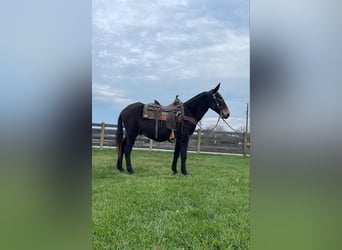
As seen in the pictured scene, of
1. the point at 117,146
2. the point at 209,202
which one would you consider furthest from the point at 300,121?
the point at 117,146

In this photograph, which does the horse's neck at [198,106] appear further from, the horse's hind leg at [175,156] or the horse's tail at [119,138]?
the horse's tail at [119,138]

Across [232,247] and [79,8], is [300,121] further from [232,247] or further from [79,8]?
[79,8]

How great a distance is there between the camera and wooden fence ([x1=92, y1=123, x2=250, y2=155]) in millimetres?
1407

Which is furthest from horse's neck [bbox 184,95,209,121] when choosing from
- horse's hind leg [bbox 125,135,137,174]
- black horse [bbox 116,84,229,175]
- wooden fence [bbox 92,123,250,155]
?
horse's hind leg [bbox 125,135,137,174]

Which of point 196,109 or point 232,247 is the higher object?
point 196,109

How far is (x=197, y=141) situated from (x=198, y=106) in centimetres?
18

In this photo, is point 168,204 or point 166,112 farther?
point 166,112

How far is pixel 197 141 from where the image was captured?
4.97ft

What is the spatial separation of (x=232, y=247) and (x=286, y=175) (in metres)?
0.37

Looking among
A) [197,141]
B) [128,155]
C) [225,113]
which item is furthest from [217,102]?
[128,155]

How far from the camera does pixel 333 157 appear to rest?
1.03m

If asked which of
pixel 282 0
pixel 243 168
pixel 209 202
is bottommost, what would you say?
pixel 209 202

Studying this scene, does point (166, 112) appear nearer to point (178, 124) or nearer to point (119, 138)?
point (178, 124)

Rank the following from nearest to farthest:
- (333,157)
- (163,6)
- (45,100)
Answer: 1. (333,157)
2. (45,100)
3. (163,6)
